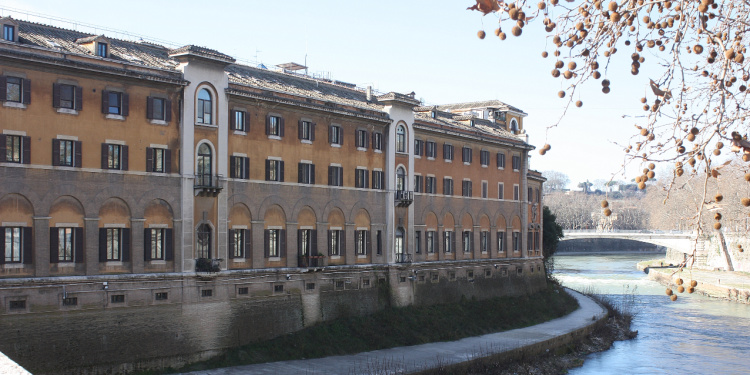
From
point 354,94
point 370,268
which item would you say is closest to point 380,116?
point 354,94

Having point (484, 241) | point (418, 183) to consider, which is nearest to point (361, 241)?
point (418, 183)

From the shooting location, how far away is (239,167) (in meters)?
34.7

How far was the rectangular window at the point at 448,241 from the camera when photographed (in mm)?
47156

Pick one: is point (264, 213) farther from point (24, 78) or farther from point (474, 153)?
point (474, 153)

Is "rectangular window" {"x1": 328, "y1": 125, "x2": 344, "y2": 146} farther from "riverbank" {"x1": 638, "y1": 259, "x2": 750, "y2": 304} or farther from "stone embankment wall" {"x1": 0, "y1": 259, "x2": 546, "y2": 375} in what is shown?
"riverbank" {"x1": 638, "y1": 259, "x2": 750, "y2": 304}

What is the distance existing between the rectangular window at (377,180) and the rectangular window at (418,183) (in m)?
2.91

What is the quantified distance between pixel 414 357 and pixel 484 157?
62.6ft

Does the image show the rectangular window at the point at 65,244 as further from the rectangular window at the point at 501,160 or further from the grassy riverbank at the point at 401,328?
the rectangular window at the point at 501,160

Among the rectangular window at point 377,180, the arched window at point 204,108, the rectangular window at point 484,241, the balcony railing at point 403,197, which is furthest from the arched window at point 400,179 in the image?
the arched window at point 204,108

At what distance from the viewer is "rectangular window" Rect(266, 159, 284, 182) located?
36031 millimetres

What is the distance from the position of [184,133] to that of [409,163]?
15193mm

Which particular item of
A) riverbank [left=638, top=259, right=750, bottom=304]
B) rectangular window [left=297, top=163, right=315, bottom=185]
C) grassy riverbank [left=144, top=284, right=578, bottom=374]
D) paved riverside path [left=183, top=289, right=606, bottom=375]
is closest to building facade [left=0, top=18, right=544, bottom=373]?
rectangular window [left=297, top=163, right=315, bottom=185]

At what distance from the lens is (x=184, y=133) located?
105 ft

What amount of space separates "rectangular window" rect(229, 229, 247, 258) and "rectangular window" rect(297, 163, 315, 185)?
4.23 metres
